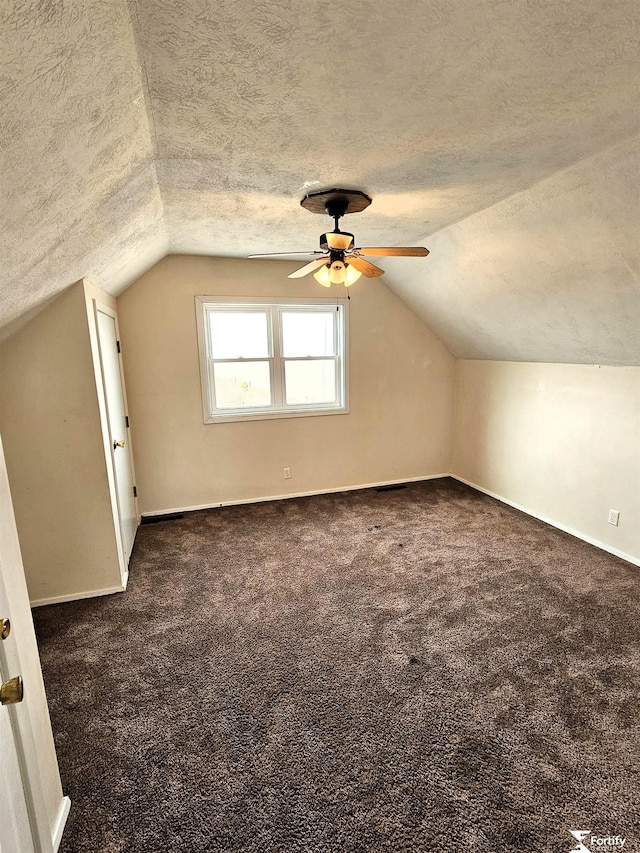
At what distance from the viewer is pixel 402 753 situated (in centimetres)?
162

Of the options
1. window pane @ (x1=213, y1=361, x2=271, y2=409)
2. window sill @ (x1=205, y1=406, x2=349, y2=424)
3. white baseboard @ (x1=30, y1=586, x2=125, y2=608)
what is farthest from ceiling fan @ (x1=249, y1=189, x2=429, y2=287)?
white baseboard @ (x1=30, y1=586, x2=125, y2=608)

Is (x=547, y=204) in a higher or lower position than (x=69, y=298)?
higher

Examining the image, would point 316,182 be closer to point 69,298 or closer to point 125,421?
point 69,298

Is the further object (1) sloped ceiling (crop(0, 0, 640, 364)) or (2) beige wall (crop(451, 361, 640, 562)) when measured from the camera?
(2) beige wall (crop(451, 361, 640, 562))

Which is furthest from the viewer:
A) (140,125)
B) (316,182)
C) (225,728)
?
(316,182)

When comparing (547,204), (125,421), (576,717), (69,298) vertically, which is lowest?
(576,717)

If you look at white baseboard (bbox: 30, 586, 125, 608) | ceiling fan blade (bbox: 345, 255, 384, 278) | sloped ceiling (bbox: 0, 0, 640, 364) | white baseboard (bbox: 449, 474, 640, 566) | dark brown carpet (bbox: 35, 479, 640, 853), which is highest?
sloped ceiling (bbox: 0, 0, 640, 364)

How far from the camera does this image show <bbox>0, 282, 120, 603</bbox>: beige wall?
8.09 feet

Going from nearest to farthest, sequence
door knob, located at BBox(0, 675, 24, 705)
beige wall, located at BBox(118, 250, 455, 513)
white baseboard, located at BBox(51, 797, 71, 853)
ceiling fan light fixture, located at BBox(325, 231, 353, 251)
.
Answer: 1. door knob, located at BBox(0, 675, 24, 705)
2. white baseboard, located at BBox(51, 797, 71, 853)
3. ceiling fan light fixture, located at BBox(325, 231, 353, 251)
4. beige wall, located at BBox(118, 250, 455, 513)

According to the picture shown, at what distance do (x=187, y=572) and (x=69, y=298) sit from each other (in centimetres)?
200

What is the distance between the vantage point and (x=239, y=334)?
4.05 m

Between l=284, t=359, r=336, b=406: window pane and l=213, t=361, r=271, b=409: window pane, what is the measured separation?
239 millimetres

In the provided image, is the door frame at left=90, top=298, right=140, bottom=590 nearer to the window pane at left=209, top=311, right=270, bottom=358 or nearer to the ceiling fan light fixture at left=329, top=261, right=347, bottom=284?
the window pane at left=209, top=311, right=270, bottom=358

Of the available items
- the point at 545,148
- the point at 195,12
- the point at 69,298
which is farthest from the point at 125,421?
the point at 545,148
